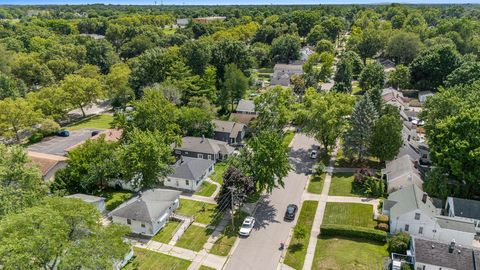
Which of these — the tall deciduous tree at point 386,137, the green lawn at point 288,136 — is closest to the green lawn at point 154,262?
the tall deciduous tree at point 386,137

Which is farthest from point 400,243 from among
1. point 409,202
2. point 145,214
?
point 145,214

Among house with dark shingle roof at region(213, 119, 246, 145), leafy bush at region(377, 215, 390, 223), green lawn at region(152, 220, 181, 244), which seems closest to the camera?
green lawn at region(152, 220, 181, 244)

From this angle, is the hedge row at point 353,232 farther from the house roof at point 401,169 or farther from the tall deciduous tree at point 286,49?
the tall deciduous tree at point 286,49

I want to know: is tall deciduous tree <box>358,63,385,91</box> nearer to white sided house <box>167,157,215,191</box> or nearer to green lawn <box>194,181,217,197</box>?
white sided house <box>167,157,215,191</box>

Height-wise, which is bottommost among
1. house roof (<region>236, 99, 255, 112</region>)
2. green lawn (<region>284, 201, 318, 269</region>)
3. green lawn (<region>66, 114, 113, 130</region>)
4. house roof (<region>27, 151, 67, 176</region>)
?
green lawn (<region>284, 201, 318, 269</region>)

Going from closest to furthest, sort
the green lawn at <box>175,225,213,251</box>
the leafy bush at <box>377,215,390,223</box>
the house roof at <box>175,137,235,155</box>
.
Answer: the green lawn at <box>175,225,213,251</box> < the leafy bush at <box>377,215,390,223</box> < the house roof at <box>175,137,235,155</box>

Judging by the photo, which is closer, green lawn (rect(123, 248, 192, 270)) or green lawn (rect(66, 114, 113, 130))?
green lawn (rect(123, 248, 192, 270))

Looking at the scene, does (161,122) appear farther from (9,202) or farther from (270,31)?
(270,31)

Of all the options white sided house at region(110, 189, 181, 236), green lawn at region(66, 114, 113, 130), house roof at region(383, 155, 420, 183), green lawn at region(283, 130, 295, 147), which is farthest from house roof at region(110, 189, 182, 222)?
green lawn at region(66, 114, 113, 130)
